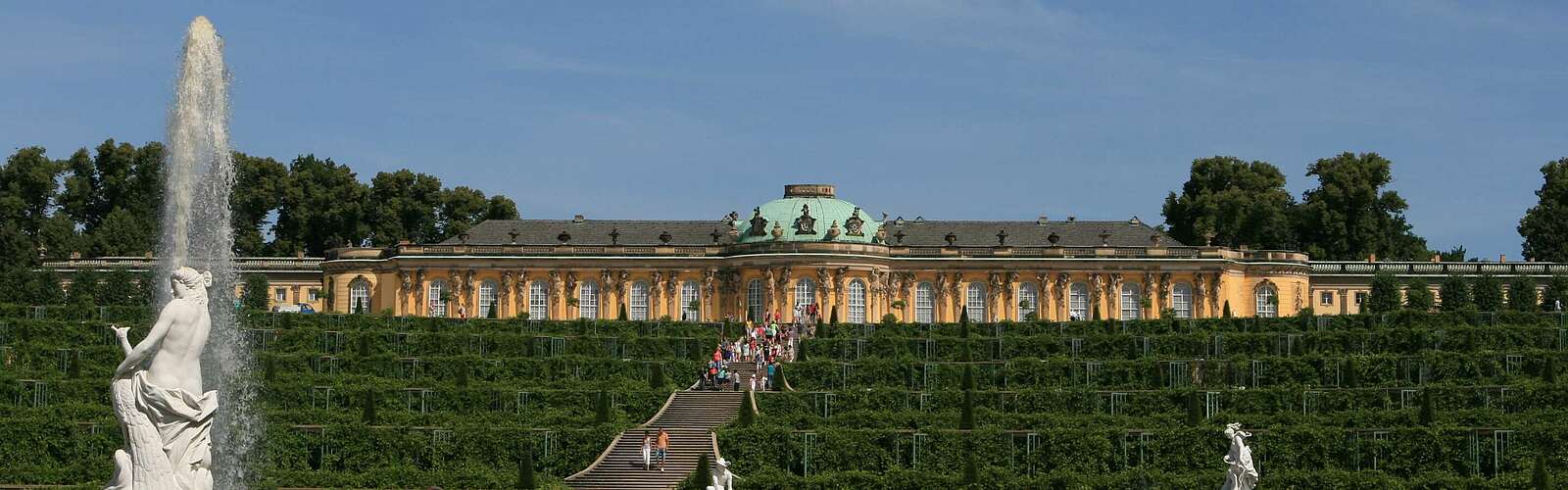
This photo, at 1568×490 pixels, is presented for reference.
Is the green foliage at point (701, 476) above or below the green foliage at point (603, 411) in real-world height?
below

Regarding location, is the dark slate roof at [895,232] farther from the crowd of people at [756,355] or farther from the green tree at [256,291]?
the crowd of people at [756,355]

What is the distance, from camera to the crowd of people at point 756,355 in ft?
201

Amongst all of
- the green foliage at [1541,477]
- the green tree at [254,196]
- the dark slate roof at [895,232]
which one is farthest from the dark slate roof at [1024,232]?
the green foliage at [1541,477]

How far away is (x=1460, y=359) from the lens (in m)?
57.6

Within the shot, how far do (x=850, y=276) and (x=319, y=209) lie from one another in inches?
1105

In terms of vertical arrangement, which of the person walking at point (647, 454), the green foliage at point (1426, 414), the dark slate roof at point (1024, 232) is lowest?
the person walking at point (647, 454)

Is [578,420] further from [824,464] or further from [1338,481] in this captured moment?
[1338,481]

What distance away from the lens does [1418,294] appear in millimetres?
88625

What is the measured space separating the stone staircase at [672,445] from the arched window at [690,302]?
3246cm

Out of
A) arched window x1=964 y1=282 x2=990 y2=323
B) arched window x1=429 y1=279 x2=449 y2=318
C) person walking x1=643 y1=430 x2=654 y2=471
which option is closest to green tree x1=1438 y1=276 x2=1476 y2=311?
arched window x1=964 y1=282 x2=990 y2=323

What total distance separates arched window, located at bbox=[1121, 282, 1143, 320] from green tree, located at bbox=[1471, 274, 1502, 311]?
13.2 meters

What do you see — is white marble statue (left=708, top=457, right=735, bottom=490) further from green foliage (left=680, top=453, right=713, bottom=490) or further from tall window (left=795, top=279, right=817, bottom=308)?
tall window (left=795, top=279, right=817, bottom=308)

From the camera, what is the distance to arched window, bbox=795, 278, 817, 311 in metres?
90.0

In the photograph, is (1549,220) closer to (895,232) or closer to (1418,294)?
(1418,294)
